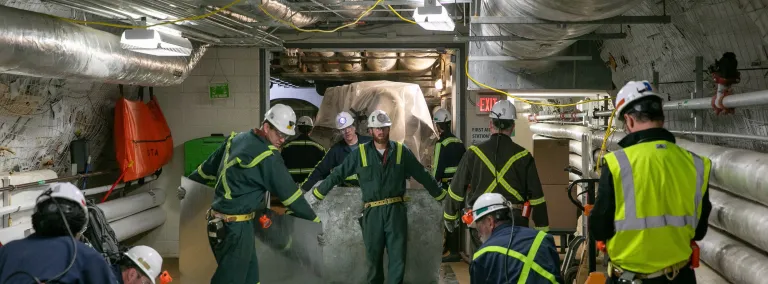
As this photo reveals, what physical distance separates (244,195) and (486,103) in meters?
3.86

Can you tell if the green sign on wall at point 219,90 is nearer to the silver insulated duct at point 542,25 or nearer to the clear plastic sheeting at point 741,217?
the silver insulated duct at point 542,25

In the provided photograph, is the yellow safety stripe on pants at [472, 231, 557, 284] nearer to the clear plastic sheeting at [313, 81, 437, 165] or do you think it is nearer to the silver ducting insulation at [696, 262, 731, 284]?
the silver ducting insulation at [696, 262, 731, 284]

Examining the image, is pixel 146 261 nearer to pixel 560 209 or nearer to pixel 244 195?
pixel 244 195

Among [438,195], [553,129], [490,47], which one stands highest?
[490,47]

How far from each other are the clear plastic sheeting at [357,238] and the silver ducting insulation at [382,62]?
13.8 feet

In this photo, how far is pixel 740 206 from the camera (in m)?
3.27

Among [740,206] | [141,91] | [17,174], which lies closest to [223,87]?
[141,91]

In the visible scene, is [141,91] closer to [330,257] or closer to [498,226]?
[330,257]

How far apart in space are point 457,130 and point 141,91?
3.48m

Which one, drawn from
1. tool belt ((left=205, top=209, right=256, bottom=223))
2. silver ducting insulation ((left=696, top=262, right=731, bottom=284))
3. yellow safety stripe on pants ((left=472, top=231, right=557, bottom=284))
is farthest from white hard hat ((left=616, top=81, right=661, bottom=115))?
tool belt ((left=205, top=209, right=256, bottom=223))

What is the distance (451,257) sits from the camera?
8.43 meters

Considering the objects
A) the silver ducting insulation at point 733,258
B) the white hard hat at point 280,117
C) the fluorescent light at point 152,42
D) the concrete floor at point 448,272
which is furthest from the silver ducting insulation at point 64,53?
the silver ducting insulation at point 733,258

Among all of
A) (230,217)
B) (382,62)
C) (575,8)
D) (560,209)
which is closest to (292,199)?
(230,217)

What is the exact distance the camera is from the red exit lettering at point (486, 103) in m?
8.27
